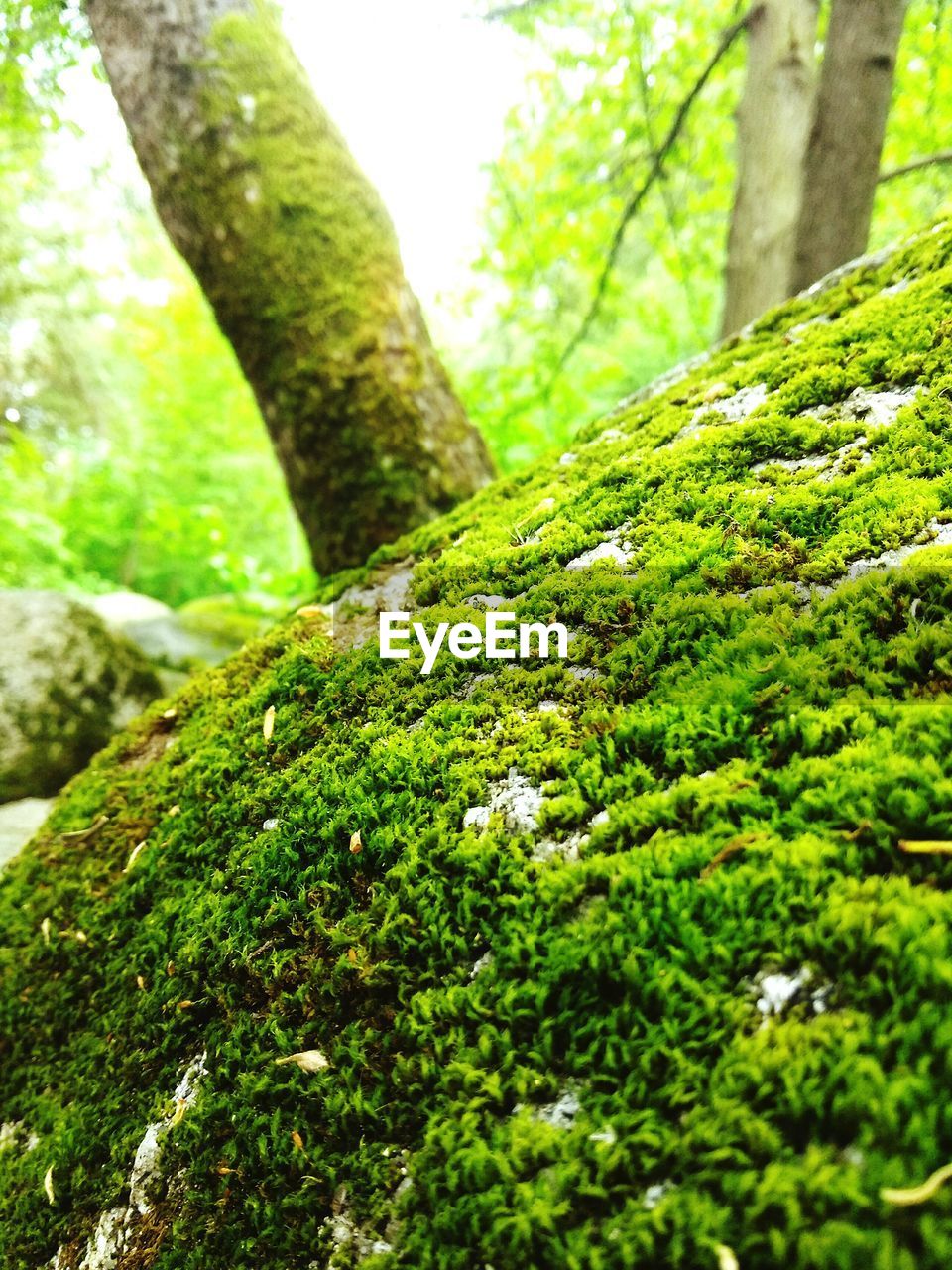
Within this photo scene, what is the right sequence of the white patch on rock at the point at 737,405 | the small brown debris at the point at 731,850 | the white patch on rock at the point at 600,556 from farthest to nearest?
1. the white patch on rock at the point at 737,405
2. the white patch on rock at the point at 600,556
3. the small brown debris at the point at 731,850

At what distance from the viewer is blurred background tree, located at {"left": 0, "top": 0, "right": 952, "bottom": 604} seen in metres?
6.25

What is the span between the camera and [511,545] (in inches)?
101

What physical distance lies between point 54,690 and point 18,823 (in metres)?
1.13

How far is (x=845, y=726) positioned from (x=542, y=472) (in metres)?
2.07

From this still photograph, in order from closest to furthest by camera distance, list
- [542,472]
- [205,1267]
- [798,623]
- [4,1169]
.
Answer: [205,1267]
[798,623]
[4,1169]
[542,472]

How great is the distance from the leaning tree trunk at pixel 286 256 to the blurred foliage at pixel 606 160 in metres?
2.79

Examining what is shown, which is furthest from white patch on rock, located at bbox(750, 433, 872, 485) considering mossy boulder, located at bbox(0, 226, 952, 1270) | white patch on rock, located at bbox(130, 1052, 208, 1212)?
white patch on rock, located at bbox(130, 1052, 208, 1212)

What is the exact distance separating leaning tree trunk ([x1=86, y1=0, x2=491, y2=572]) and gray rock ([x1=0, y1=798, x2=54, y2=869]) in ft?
6.65

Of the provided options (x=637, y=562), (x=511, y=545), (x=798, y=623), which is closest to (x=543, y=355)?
(x=511, y=545)

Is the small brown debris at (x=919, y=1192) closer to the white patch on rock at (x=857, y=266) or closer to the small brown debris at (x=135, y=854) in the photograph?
the small brown debris at (x=135, y=854)

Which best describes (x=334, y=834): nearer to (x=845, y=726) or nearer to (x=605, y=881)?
(x=605, y=881)

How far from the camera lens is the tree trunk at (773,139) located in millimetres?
4996

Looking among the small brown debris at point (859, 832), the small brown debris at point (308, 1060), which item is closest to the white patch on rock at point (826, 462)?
the small brown debris at point (859, 832)

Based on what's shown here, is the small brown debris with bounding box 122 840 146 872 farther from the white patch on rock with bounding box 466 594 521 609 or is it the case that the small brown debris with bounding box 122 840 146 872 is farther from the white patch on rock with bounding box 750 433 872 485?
the white patch on rock with bounding box 750 433 872 485
